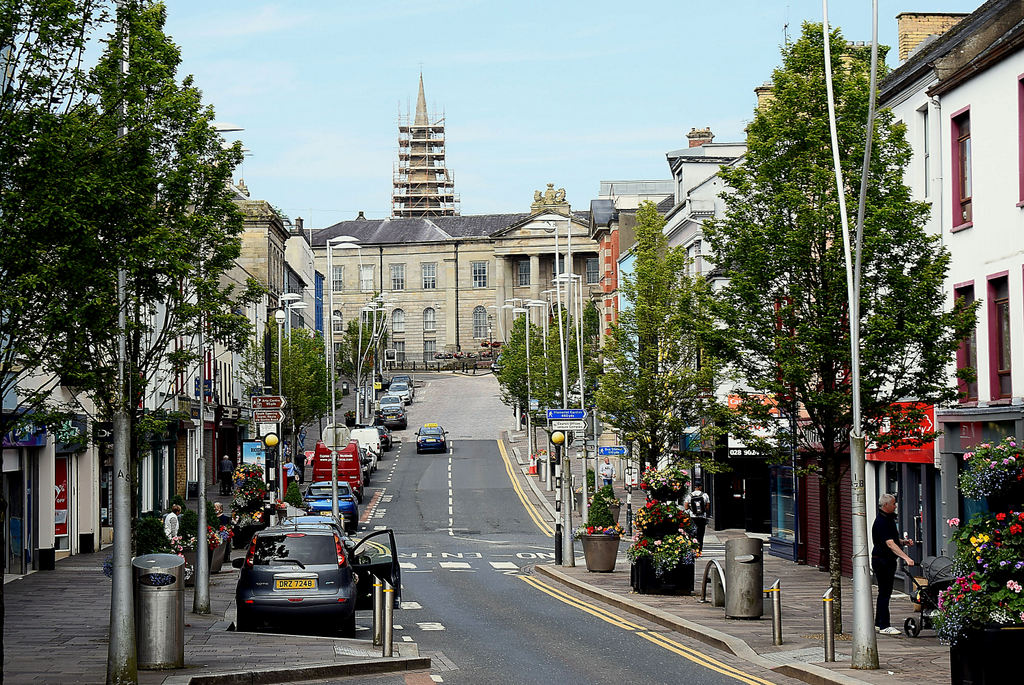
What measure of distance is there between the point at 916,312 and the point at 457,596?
1296 centimetres

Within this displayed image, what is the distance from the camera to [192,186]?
21.0 metres

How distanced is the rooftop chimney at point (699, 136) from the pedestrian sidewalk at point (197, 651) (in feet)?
184

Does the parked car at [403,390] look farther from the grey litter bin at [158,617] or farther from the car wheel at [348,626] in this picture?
the grey litter bin at [158,617]

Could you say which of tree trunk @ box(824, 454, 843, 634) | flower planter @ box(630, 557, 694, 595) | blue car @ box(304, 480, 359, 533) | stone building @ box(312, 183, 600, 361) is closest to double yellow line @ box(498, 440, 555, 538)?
blue car @ box(304, 480, 359, 533)

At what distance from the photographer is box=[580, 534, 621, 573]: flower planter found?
3247cm

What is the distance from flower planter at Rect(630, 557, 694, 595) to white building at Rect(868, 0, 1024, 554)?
4.60 meters

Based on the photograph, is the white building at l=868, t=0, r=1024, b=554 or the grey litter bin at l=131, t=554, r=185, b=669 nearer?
the grey litter bin at l=131, t=554, r=185, b=669

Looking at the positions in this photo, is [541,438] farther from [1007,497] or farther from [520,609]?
[1007,497]

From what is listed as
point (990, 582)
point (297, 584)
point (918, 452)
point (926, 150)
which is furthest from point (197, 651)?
point (926, 150)

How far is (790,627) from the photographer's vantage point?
68.4 ft

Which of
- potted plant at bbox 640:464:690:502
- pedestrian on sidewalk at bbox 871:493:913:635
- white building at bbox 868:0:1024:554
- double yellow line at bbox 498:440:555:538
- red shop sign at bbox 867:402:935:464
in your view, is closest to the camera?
pedestrian on sidewalk at bbox 871:493:913:635

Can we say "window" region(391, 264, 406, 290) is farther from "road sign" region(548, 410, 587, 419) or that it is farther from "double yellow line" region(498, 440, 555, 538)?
"road sign" region(548, 410, 587, 419)

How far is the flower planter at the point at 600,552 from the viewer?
107ft

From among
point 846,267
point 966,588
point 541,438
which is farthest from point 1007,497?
point 541,438
